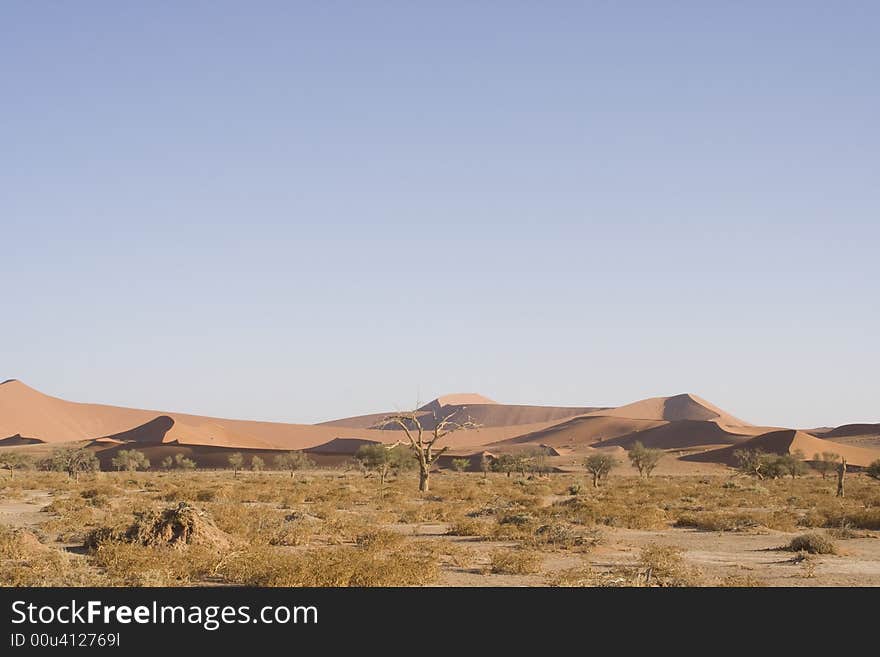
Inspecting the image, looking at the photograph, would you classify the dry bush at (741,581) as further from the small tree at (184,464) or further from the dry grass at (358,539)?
the small tree at (184,464)

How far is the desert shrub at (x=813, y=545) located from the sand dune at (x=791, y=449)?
87749 mm

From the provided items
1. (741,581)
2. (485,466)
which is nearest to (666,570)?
(741,581)

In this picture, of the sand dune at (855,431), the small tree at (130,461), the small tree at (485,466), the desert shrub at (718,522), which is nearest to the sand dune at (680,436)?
the sand dune at (855,431)

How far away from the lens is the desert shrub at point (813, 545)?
720 inches

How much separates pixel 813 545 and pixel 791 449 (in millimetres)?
90471

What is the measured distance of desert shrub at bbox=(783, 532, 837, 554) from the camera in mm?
18281

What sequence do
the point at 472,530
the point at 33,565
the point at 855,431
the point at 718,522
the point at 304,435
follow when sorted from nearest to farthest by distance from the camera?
the point at 33,565
the point at 472,530
the point at 718,522
the point at 855,431
the point at 304,435

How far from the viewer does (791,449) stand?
332 ft

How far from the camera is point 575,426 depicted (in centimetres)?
17162

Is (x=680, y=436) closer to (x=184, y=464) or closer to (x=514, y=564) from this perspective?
(x=184, y=464)

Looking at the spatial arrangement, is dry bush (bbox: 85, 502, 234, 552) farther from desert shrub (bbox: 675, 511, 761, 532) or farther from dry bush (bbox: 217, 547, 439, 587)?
desert shrub (bbox: 675, 511, 761, 532)
